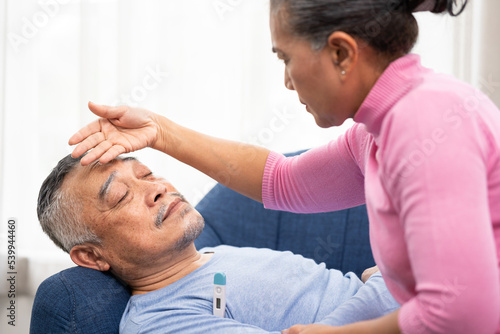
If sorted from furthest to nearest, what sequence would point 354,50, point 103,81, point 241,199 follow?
point 103,81 → point 241,199 → point 354,50

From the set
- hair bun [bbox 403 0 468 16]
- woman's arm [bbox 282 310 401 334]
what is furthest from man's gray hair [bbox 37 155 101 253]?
hair bun [bbox 403 0 468 16]

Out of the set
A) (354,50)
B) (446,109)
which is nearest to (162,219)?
(354,50)

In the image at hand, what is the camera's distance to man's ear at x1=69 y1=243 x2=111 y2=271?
58.1 inches

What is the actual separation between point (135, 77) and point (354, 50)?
1.66 meters

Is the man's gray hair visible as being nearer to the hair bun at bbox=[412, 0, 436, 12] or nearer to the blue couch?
the blue couch

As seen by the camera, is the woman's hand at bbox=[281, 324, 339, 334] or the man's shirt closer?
the woman's hand at bbox=[281, 324, 339, 334]

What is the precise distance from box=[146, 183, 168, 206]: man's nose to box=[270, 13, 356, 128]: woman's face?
0.67 m

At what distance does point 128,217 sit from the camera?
1.42m

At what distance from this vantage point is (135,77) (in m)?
2.34

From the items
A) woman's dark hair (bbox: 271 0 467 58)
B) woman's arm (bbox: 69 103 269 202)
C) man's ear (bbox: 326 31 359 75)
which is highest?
woman's dark hair (bbox: 271 0 467 58)

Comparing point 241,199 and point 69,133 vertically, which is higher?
point 69,133

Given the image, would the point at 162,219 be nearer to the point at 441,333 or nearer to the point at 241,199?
the point at 241,199

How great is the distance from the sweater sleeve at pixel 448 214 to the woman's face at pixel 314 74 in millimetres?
157

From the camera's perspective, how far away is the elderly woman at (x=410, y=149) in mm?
696
